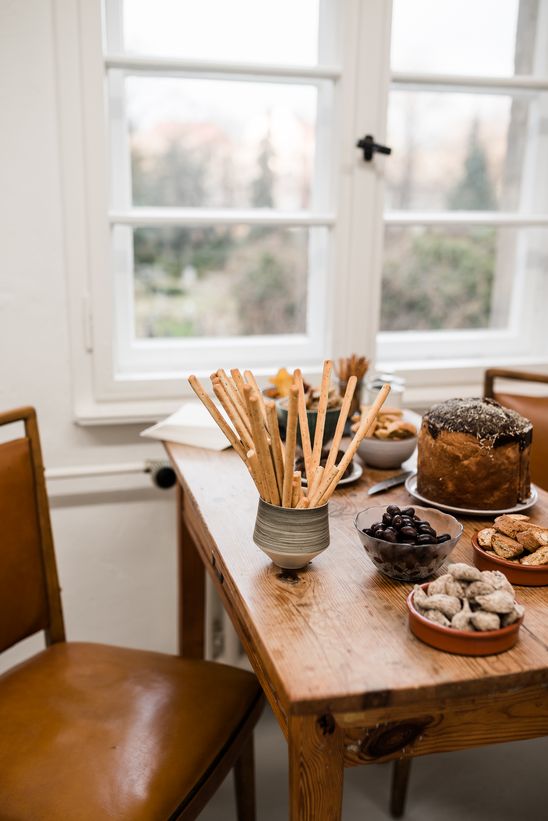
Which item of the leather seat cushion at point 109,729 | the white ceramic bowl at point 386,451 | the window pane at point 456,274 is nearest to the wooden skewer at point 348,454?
the white ceramic bowl at point 386,451

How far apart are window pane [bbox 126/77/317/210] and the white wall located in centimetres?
27

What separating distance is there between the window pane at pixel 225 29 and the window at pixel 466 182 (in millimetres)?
252

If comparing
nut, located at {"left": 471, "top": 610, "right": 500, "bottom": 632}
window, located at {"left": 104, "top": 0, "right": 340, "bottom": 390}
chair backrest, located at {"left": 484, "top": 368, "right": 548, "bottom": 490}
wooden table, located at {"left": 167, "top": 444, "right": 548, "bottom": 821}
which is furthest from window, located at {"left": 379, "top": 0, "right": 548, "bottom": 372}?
nut, located at {"left": 471, "top": 610, "right": 500, "bottom": 632}

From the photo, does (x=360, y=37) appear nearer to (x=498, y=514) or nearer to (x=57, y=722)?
(x=498, y=514)

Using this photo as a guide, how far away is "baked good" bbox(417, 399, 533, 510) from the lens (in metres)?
1.23

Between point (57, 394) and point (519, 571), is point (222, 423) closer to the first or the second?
point (519, 571)

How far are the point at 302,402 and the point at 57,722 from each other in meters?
0.67

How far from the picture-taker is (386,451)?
1.47 meters

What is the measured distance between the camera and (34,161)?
1773mm

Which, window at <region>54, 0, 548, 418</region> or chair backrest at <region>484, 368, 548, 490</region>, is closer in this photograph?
chair backrest at <region>484, 368, 548, 490</region>

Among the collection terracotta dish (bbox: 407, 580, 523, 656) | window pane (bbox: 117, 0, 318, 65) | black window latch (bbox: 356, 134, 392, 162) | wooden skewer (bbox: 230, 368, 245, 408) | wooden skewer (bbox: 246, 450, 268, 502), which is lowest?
terracotta dish (bbox: 407, 580, 523, 656)

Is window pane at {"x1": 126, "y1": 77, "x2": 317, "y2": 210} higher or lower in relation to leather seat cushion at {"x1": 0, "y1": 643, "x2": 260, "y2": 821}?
higher

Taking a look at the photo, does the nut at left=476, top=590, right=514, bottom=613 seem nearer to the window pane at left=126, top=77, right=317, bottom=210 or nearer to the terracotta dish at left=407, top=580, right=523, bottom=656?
the terracotta dish at left=407, top=580, right=523, bottom=656

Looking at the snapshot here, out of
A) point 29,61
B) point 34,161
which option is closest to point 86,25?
point 29,61
